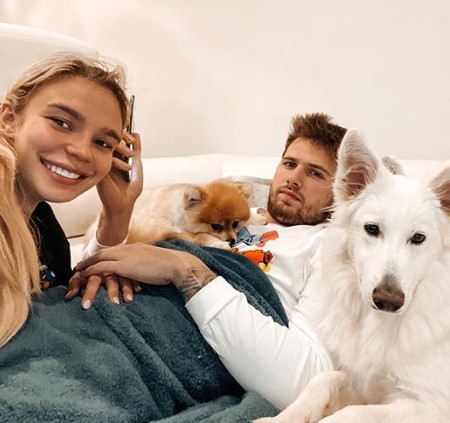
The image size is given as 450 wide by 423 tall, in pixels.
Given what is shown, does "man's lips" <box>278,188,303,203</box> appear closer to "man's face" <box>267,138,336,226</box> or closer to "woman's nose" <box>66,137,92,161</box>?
"man's face" <box>267,138,336,226</box>

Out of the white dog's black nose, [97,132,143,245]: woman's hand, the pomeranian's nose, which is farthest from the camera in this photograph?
the pomeranian's nose

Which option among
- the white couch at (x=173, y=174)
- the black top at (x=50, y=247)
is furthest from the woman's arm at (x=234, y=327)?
the white couch at (x=173, y=174)

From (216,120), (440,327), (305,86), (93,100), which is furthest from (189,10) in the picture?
(440,327)

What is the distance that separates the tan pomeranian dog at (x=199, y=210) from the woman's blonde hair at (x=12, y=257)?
1.39 metres

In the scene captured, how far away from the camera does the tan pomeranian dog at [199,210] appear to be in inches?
99.7

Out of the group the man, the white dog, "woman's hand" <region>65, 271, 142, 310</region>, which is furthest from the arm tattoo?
the white dog

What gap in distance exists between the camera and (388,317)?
1198 millimetres

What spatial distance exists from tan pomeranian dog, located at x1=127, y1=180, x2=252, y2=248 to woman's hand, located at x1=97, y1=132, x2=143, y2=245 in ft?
2.79

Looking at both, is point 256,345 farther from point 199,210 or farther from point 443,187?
point 199,210

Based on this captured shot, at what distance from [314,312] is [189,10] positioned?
2.47 m

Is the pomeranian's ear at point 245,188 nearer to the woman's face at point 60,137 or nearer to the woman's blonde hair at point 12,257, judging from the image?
the woman's face at point 60,137

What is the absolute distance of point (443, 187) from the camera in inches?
45.3

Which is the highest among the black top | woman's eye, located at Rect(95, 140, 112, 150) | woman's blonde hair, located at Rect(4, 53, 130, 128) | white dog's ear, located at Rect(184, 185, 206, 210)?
woman's blonde hair, located at Rect(4, 53, 130, 128)

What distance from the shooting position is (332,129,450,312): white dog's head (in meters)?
1.08
